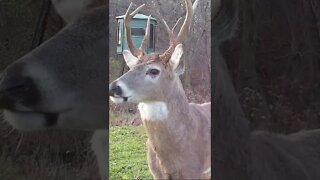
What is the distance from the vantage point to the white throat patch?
104 inches

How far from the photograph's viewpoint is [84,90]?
209cm

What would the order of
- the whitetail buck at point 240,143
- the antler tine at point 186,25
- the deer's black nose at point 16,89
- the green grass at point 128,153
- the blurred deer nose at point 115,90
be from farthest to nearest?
the antler tine at point 186,25 → the green grass at point 128,153 → the blurred deer nose at point 115,90 → the whitetail buck at point 240,143 → the deer's black nose at point 16,89

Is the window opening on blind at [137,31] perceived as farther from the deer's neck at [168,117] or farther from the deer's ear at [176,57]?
the deer's neck at [168,117]

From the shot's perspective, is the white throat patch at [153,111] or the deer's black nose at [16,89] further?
the white throat patch at [153,111]

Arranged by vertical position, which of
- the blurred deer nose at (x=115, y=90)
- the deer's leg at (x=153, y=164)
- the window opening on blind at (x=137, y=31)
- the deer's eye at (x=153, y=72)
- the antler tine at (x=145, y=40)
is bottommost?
the deer's leg at (x=153, y=164)

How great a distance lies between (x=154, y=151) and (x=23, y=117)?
908 mm

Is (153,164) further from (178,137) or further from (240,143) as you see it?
(240,143)

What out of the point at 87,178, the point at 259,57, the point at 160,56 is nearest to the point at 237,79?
the point at 259,57

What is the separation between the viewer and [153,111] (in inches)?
106

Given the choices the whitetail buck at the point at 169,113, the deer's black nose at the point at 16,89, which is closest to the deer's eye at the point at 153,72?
the whitetail buck at the point at 169,113

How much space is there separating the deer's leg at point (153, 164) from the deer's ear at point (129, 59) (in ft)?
1.51

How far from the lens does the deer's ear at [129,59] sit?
8.64 feet

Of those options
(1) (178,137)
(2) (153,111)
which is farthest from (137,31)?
(1) (178,137)

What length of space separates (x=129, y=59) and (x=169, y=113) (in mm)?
385
